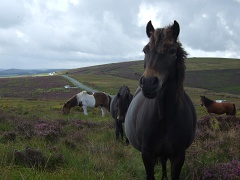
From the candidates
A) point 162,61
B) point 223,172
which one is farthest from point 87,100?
point 162,61

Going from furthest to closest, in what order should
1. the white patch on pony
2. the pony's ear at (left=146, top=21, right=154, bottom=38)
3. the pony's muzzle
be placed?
the white patch on pony, the pony's ear at (left=146, top=21, right=154, bottom=38), the pony's muzzle

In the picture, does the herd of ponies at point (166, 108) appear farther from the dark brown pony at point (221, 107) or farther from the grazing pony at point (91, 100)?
the dark brown pony at point (221, 107)

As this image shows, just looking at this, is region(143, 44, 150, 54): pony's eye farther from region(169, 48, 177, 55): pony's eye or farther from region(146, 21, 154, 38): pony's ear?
region(146, 21, 154, 38): pony's ear

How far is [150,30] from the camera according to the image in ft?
15.2

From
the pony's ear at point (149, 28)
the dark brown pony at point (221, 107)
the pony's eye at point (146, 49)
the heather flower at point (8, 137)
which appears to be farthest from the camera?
the dark brown pony at point (221, 107)

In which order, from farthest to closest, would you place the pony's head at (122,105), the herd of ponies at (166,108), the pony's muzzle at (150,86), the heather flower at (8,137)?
the pony's head at (122,105)
the heather flower at (8,137)
the herd of ponies at (166,108)
the pony's muzzle at (150,86)

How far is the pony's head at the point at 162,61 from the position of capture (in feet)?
11.8

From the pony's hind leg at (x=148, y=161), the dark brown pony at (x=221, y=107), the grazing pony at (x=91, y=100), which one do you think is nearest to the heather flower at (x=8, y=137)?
the pony's hind leg at (x=148, y=161)

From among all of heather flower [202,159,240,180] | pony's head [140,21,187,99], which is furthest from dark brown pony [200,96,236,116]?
pony's head [140,21,187,99]

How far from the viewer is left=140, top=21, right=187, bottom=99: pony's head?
361cm

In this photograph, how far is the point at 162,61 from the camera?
3.94m

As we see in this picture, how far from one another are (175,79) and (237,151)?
3474 millimetres

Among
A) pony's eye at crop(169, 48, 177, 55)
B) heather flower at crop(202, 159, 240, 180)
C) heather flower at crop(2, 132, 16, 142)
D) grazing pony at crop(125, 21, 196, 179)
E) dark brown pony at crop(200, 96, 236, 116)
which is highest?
pony's eye at crop(169, 48, 177, 55)

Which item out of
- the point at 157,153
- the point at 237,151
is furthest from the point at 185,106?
the point at 237,151
